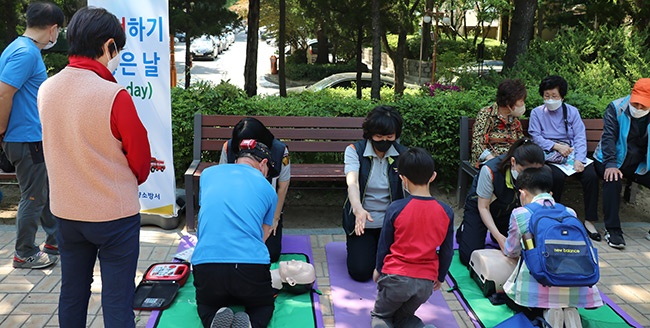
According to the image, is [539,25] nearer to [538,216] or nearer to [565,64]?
[565,64]

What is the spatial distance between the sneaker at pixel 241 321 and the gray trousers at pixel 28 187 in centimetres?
210

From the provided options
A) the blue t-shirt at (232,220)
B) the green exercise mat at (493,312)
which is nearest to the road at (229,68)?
the green exercise mat at (493,312)

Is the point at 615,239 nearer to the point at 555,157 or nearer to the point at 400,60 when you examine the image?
the point at 555,157

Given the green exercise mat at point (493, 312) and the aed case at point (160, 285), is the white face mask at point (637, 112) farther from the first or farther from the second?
the aed case at point (160, 285)

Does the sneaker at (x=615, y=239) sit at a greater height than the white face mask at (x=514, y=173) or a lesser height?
lesser

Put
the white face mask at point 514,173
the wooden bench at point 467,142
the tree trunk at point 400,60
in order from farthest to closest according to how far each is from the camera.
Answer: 1. the tree trunk at point 400,60
2. the wooden bench at point 467,142
3. the white face mask at point 514,173

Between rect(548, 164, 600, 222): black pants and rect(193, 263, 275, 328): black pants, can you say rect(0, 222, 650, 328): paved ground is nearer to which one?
rect(548, 164, 600, 222): black pants

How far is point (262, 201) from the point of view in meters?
3.28

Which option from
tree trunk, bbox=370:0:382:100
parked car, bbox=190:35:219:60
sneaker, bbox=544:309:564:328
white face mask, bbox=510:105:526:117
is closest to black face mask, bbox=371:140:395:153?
white face mask, bbox=510:105:526:117

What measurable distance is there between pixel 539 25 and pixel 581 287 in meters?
19.0

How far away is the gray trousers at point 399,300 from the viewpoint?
10.8 ft

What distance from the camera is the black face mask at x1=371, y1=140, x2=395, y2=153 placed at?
4.18 metres

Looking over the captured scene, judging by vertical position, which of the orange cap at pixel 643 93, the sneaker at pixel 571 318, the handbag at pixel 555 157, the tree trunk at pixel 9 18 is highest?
the tree trunk at pixel 9 18

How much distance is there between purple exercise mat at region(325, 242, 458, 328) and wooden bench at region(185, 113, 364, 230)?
49.4 inches
